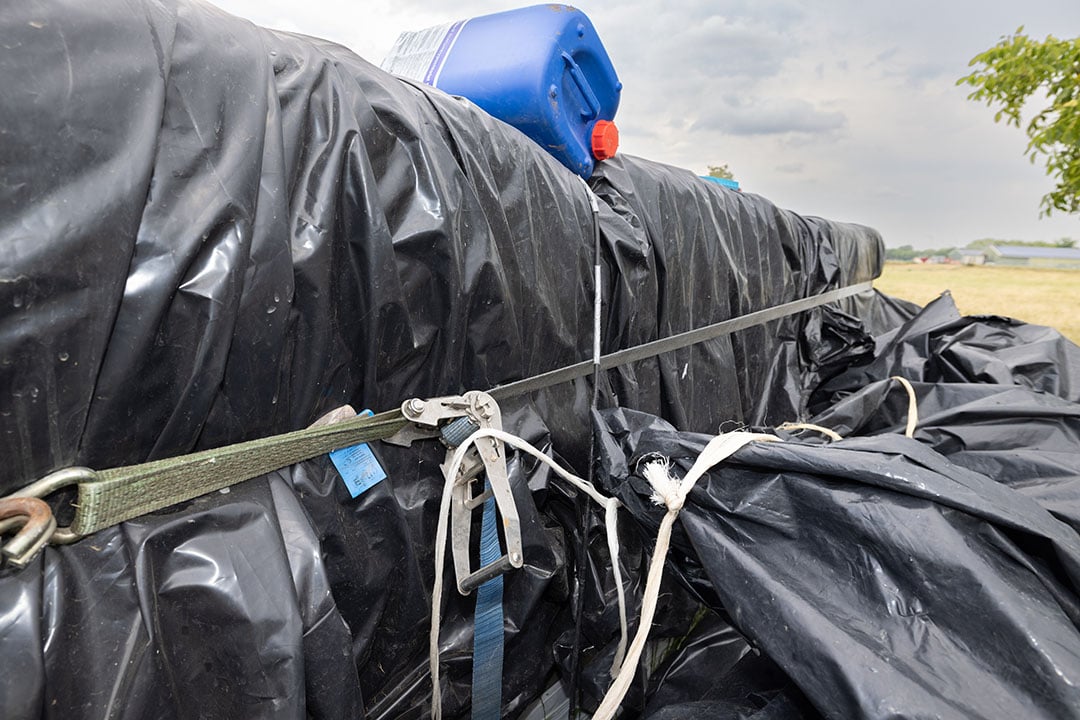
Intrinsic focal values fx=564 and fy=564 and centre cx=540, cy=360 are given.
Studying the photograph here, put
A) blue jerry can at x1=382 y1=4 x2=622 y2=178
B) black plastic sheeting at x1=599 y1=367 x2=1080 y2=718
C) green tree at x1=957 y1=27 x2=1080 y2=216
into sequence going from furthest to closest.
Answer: green tree at x1=957 y1=27 x2=1080 y2=216 → blue jerry can at x1=382 y1=4 x2=622 y2=178 → black plastic sheeting at x1=599 y1=367 x2=1080 y2=718

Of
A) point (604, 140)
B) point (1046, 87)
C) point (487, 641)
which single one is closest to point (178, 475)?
point (487, 641)

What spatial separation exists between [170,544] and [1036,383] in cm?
227

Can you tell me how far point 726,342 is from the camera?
1691mm

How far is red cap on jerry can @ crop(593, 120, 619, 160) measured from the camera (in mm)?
1302

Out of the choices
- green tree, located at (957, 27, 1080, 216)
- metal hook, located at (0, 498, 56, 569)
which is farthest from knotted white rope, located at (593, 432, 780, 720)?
green tree, located at (957, 27, 1080, 216)

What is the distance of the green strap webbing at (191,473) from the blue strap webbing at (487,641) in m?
0.29

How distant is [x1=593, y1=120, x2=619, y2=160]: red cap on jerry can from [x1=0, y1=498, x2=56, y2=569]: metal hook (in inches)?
46.5

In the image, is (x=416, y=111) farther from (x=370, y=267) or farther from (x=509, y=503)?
(x=509, y=503)

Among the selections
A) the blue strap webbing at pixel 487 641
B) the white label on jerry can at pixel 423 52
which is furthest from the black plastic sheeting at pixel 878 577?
the white label on jerry can at pixel 423 52

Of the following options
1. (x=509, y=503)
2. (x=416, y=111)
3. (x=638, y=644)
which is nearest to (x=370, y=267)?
(x=416, y=111)

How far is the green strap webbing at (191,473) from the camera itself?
1.55 feet

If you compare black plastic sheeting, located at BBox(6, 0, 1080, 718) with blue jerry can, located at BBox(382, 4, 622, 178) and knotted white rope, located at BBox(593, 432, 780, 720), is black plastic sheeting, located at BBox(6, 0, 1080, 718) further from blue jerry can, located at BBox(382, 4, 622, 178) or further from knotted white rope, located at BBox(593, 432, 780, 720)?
blue jerry can, located at BBox(382, 4, 622, 178)

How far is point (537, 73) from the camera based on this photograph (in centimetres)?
115

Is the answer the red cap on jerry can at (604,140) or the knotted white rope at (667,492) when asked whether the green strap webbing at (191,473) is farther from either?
the red cap on jerry can at (604,140)
